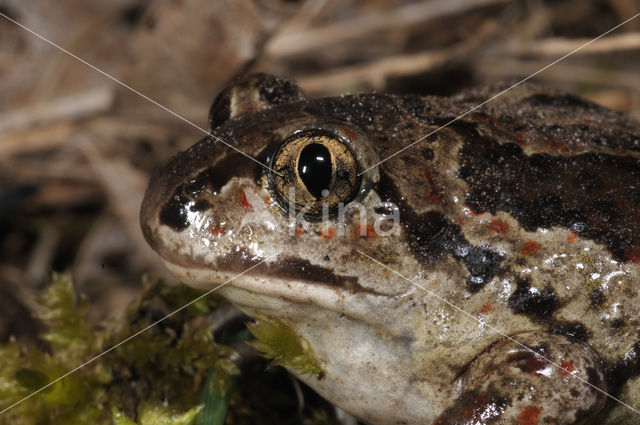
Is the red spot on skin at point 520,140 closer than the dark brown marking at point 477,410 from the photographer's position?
No

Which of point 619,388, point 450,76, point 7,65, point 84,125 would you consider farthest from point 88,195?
point 619,388

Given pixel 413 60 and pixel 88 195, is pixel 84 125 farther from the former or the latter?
pixel 413 60

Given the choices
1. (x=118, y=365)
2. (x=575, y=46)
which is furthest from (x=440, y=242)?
(x=575, y=46)

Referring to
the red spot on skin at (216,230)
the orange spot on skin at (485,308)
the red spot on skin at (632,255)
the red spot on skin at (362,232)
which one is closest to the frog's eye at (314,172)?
the red spot on skin at (362,232)

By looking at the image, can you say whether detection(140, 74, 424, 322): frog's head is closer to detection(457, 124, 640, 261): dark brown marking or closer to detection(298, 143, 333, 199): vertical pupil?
detection(298, 143, 333, 199): vertical pupil

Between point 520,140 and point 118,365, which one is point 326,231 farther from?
point 118,365

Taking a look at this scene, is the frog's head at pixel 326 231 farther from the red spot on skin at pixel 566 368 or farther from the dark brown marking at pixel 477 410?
the red spot on skin at pixel 566 368
